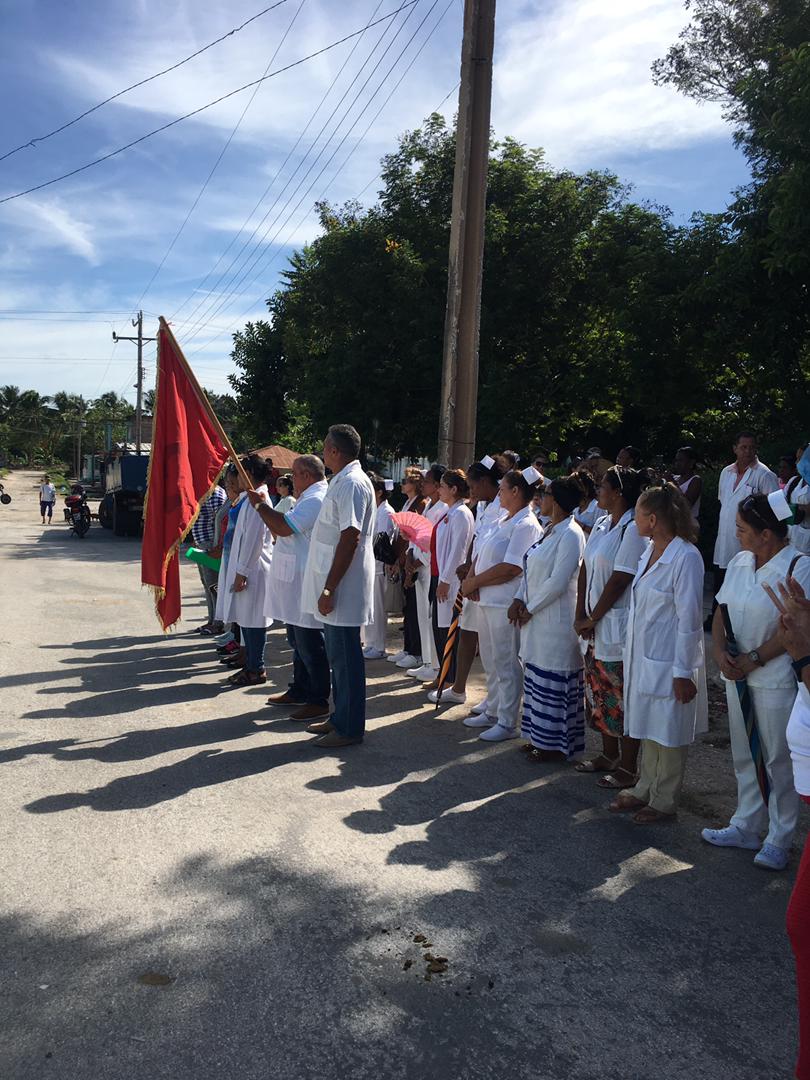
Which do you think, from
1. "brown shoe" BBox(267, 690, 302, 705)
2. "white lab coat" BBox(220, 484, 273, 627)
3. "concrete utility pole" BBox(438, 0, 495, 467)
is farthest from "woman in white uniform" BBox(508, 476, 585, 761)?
"concrete utility pole" BBox(438, 0, 495, 467)

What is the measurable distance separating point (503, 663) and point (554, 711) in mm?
779

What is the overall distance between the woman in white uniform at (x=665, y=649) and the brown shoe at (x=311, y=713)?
2564 mm

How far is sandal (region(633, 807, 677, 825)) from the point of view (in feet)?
15.9

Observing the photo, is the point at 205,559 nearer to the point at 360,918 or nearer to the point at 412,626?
the point at 412,626

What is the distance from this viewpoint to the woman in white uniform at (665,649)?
470 cm

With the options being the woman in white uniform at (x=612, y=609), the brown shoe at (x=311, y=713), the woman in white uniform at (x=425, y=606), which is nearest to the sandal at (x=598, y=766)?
the woman in white uniform at (x=612, y=609)

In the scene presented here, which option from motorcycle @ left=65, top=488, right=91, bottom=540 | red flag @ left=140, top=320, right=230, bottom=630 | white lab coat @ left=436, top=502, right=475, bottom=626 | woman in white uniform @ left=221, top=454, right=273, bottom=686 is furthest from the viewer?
motorcycle @ left=65, top=488, right=91, bottom=540

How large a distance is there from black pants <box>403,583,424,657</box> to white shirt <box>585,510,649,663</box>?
3361 millimetres

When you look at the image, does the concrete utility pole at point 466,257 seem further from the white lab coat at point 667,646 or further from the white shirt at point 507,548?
the white lab coat at point 667,646

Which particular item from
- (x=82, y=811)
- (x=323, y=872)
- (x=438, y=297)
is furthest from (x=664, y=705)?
(x=438, y=297)

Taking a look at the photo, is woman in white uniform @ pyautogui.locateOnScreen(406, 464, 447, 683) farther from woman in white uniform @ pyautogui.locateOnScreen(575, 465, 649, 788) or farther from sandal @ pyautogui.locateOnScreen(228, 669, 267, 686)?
woman in white uniform @ pyautogui.locateOnScreen(575, 465, 649, 788)

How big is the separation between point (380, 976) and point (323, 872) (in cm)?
87

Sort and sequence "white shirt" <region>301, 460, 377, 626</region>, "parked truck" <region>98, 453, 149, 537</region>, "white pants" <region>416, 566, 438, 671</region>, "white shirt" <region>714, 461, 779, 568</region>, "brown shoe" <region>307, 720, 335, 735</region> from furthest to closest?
"parked truck" <region>98, 453, 149, 537</region> → "white shirt" <region>714, 461, 779, 568</region> → "white pants" <region>416, 566, 438, 671</region> → "brown shoe" <region>307, 720, 335, 735</region> → "white shirt" <region>301, 460, 377, 626</region>

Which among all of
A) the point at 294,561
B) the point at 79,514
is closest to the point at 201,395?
the point at 294,561
